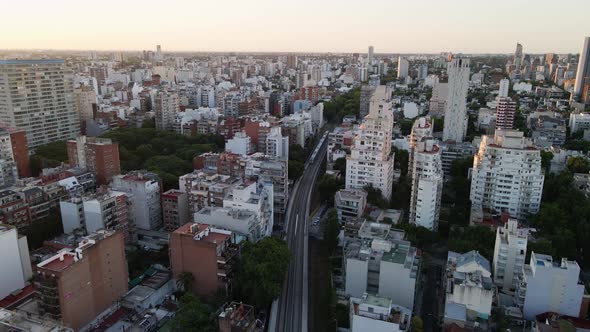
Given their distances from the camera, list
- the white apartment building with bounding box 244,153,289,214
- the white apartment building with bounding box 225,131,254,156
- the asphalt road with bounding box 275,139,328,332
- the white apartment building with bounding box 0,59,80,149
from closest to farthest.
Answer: the asphalt road with bounding box 275,139,328,332
the white apartment building with bounding box 244,153,289,214
the white apartment building with bounding box 225,131,254,156
the white apartment building with bounding box 0,59,80,149

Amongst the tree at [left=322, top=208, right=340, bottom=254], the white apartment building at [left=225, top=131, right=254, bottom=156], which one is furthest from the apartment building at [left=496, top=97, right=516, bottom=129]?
the tree at [left=322, top=208, right=340, bottom=254]

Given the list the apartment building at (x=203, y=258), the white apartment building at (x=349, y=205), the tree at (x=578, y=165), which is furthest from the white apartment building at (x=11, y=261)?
the tree at (x=578, y=165)

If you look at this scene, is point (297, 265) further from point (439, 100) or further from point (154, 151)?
point (439, 100)

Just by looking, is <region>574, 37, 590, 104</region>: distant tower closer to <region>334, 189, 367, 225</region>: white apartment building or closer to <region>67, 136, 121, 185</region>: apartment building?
<region>334, 189, 367, 225</region>: white apartment building

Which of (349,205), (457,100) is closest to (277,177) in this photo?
(349,205)

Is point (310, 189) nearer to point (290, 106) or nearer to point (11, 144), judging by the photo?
point (11, 144)
